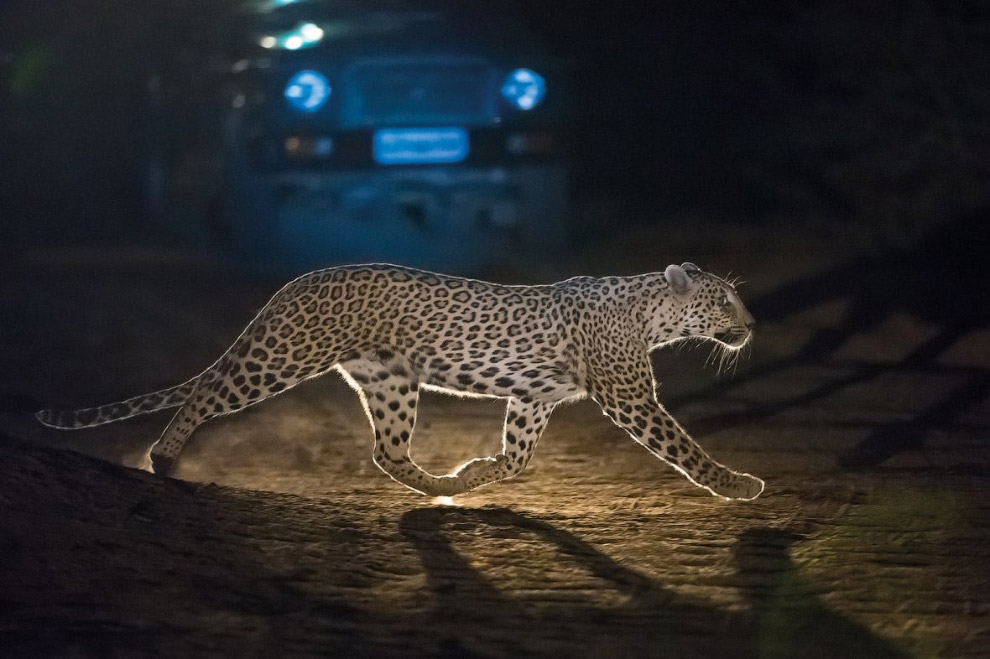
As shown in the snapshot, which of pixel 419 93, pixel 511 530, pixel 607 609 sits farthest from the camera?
pixel 419 93

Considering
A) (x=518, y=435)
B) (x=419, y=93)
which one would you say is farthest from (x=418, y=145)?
(x=518, y=435)

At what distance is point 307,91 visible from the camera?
12.6m

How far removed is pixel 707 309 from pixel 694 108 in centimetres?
1765

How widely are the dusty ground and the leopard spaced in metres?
0.20

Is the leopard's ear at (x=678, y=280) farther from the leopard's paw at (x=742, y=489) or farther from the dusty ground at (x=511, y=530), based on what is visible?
the dusty ground at (x=511, y=530)

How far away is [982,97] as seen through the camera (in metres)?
14.3

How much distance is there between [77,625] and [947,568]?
9.98ft

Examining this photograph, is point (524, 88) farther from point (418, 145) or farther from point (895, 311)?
point (895, 311)

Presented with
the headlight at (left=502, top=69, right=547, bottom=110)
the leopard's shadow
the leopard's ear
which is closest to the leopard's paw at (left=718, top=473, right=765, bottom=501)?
the leopard's shadow

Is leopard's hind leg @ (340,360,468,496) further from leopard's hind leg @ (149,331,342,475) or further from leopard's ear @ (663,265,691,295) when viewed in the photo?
leopard's ear @ (663,265,691,295)

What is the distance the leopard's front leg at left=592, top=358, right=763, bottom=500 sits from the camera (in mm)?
5848

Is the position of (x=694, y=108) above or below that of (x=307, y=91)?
above

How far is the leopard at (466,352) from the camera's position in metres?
5.88

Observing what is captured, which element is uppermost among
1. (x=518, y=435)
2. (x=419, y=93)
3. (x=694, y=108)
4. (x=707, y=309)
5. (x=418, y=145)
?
(x=694, y=108)
